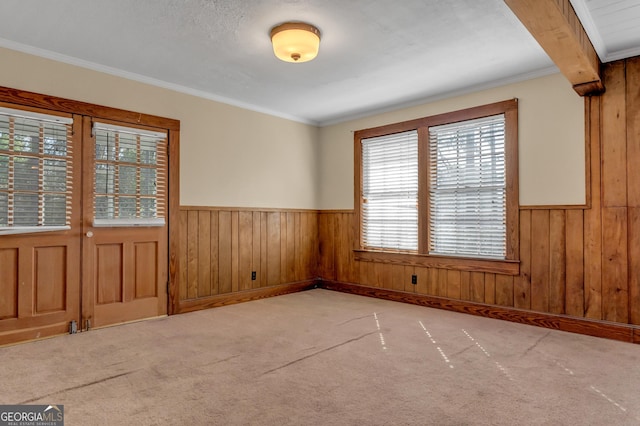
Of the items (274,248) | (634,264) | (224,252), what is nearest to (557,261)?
(634,264)

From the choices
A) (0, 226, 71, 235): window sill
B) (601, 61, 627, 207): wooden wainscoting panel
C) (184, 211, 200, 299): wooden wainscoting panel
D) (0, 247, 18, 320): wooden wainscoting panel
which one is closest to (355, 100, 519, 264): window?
(601, 61, 627, 207): wooden wainscoting panel

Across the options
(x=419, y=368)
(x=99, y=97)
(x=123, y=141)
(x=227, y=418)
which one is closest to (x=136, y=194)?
(x=123, y=141)

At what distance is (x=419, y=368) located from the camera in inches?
108

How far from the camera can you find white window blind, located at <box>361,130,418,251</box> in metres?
4.96

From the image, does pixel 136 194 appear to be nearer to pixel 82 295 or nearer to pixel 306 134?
pixel 82 295

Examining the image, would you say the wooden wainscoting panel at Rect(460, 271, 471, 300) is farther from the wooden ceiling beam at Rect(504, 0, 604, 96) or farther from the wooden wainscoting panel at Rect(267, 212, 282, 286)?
the wooden wainscoting panel at Rect(267, 212, 282, 286)

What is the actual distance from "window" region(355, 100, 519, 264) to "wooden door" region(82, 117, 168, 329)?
2725mm

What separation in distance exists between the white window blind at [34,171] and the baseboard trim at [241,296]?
1.54m

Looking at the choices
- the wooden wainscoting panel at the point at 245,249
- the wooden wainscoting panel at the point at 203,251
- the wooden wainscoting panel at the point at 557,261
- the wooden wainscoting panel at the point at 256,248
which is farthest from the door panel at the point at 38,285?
the wooden wainscoting panel at the point at 557,261

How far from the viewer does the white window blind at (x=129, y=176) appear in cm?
378

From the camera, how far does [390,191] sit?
5.21m

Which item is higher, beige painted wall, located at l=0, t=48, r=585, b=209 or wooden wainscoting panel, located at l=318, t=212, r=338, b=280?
beige painted wall, located at l=0, t=48, r=585, b=209

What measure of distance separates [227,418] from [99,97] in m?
3.34

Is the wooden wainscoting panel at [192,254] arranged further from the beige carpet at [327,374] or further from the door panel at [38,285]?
the door panel at [38,285]
